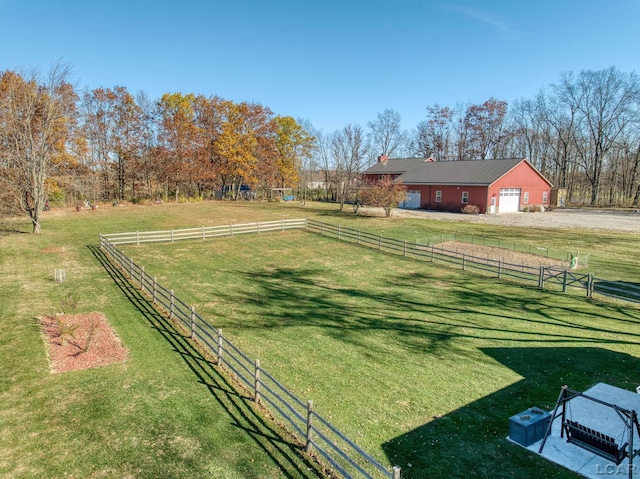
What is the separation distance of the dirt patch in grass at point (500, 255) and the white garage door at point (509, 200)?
2066 centimetres

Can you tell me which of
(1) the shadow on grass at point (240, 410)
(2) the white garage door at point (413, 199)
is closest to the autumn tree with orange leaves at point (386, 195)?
(2) the white garage door at point (413, 199)

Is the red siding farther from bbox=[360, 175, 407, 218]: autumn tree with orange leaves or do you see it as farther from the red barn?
bbox=[360, 175, 407, 218]: autumn tree with orange leaves

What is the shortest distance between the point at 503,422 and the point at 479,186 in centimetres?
4072

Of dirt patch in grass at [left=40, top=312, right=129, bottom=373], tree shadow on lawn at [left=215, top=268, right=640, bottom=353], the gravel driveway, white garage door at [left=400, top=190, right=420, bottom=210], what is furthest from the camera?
white garage door at [left=400, top=190, right=420, bottom=210]

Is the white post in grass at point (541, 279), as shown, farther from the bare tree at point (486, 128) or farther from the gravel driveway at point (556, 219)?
the bare tree at point (486, 128)

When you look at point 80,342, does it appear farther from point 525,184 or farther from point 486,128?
point 486,128

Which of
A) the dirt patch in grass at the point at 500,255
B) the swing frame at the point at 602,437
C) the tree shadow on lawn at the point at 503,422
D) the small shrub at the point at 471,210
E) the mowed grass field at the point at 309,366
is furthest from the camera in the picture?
the small shrub at the point at 471,210

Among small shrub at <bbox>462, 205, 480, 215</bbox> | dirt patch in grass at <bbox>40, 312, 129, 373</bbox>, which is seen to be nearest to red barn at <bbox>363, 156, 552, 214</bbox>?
small shrub at <bbox>462, 205, 480, 215</bbox>

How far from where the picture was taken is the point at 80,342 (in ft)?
41.6

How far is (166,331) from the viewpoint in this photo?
13766 mm

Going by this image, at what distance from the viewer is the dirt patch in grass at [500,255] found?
78.2ft

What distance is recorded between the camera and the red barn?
4612 cm

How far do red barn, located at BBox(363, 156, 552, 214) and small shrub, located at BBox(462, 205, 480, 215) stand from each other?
763 millimetres

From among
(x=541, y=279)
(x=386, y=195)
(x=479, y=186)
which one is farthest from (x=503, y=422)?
(x=479, y=186)
